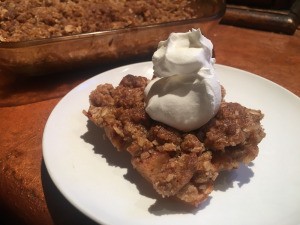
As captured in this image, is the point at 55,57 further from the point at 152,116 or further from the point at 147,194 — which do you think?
the point at 147,194

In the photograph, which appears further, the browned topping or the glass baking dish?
the browned topping

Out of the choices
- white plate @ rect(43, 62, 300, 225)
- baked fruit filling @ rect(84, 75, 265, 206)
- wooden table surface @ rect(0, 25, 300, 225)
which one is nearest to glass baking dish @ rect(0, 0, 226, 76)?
wooden table surface @ rect(0, 25, 300, 225)

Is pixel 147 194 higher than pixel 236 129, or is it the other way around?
pixel 236 129

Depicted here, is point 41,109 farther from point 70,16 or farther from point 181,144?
point 181,144

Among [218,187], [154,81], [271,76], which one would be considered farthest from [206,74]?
[271,76]

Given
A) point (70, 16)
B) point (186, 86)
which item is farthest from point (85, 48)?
point (186, 86)

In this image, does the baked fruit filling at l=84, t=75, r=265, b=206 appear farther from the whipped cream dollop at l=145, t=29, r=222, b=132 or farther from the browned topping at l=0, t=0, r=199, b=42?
Result: the browned topping at l=0, t=0, r=199, b=42

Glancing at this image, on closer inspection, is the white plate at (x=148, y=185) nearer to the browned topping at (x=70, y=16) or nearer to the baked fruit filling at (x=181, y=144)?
the baked fruit filling at (x=181, y=144)
